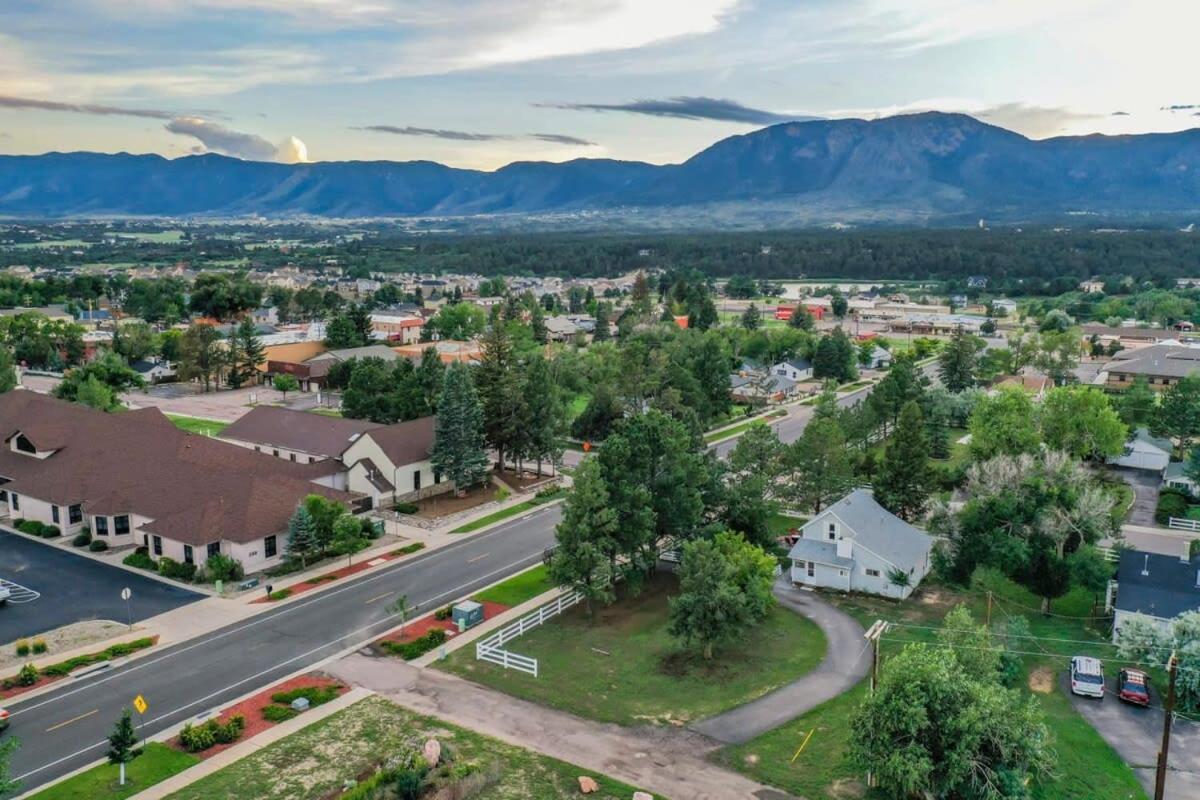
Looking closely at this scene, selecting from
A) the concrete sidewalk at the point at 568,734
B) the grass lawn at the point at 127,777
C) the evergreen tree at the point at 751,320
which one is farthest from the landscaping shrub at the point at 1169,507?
the evergreen tree at the point at 751,320

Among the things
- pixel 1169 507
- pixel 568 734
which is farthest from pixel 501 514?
pixel 1169 507

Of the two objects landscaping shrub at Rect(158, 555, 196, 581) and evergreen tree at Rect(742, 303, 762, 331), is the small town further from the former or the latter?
evergreen tree at Rect(742, 303, 762, 331)

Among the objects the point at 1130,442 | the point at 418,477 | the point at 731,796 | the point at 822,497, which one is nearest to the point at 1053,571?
the point at 822,497

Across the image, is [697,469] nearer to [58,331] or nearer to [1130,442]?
[1130,442]

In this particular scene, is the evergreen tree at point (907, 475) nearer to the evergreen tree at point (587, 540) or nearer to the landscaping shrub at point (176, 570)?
the evergreen tree at point (587, 540)

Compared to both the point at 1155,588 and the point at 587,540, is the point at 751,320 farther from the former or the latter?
the point at 587,540

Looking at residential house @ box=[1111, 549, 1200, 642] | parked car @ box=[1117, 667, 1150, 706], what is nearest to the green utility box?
parked car @ box=[1117, 667, 1150, 706]
